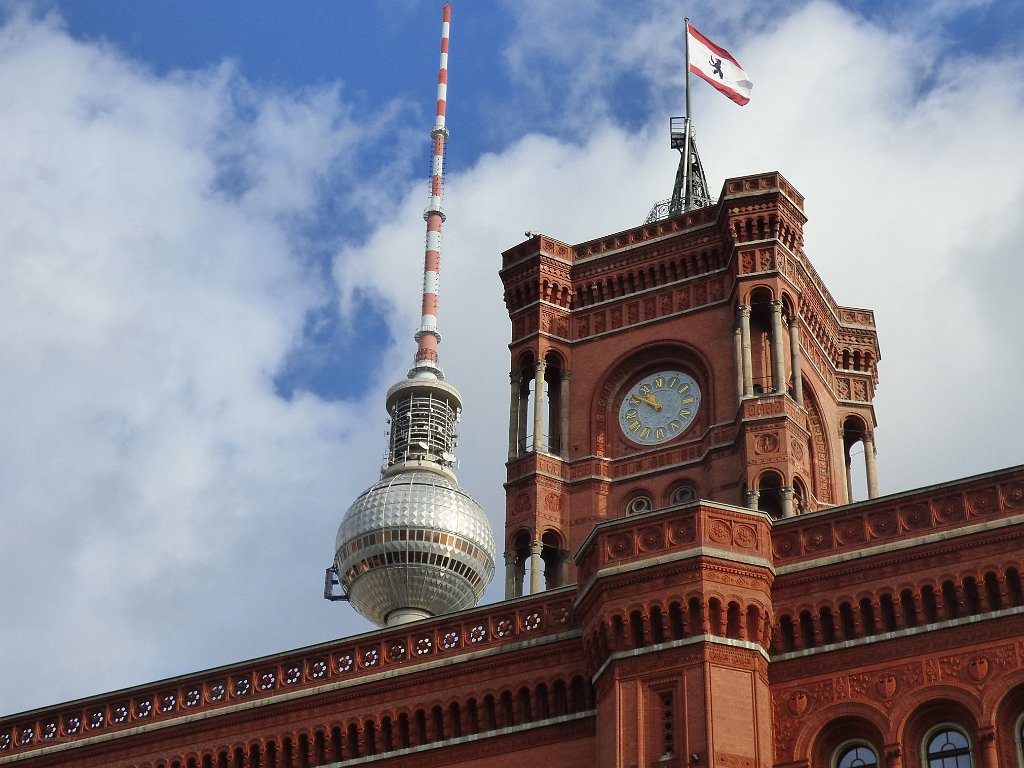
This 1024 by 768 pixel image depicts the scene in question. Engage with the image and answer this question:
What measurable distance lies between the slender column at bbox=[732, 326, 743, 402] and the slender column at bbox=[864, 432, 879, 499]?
268 inches

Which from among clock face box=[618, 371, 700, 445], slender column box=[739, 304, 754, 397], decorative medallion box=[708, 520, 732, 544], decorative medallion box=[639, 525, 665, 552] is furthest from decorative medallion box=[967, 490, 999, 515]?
clock face box=[618, 371, 700, 445]

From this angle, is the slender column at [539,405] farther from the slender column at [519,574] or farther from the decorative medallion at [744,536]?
the decorative medallion at [744,536]

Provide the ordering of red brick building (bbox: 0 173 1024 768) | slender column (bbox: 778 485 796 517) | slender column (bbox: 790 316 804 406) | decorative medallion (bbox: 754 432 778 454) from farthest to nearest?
slender column (bbox: 790 316 804 406) → decorative medallion (bbox: 754 432 778 454) → slender column (bbox: 778 485 796 517) → red brick building (bbox: 0 173 1024 768)

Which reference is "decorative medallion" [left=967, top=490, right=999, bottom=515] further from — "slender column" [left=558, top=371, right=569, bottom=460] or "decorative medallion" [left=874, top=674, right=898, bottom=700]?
"slender column" [left=558, top=371, right=569, bottom=460]

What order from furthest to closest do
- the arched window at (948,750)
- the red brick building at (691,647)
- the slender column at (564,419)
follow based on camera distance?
the slender column at (564,419)
the red brick building at (691,647)
the arched window at (948,750)

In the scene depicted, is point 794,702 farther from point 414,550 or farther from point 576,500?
point 414,550

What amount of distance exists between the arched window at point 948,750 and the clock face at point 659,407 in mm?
19376

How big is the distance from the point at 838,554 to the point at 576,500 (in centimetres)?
1695

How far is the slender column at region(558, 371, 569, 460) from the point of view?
2149 inches

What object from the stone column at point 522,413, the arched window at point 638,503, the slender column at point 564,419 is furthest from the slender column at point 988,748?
the stone column at point 522,413

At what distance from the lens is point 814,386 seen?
56.6m

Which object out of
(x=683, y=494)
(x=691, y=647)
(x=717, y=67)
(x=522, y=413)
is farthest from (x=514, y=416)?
(x=691, y=647)

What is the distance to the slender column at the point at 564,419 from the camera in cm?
5459

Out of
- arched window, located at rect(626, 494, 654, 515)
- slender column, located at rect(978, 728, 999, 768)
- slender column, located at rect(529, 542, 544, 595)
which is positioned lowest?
slender column, located at rect(978, 728, 999, 768)
